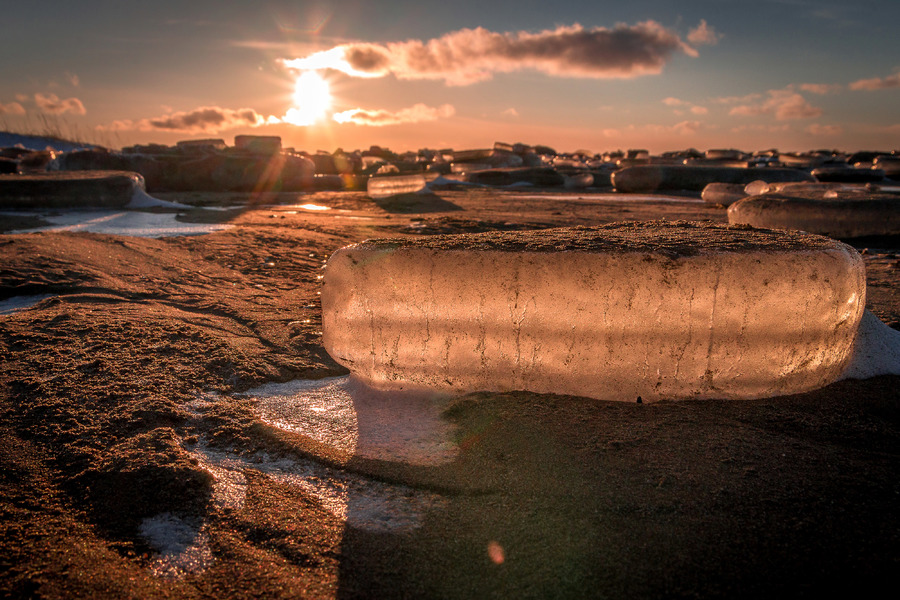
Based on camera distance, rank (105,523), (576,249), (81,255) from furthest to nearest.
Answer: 1. (81,255)
2. (576,249)
3. (105,523)

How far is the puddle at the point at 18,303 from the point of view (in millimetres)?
2943

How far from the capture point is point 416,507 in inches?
59.7

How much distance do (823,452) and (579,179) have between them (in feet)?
52.6

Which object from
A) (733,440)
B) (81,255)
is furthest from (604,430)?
(81,255)

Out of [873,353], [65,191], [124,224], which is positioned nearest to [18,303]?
[124,224]

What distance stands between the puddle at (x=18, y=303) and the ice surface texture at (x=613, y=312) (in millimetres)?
2121

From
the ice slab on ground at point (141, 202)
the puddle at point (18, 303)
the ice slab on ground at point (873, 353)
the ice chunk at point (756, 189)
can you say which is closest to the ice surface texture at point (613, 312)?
the ice slab on ground at point (873, 353)

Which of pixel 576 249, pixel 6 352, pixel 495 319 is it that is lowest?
pixel 6 352

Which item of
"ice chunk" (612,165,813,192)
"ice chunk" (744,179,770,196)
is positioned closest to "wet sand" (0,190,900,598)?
"ice chunk" (744,179,770,196)

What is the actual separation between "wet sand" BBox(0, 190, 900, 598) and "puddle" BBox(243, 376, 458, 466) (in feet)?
0.18

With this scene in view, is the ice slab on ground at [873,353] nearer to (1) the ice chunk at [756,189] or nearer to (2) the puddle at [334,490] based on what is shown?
(2) the puddle at [334,490]

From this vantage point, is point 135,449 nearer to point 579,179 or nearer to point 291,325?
point 291,325

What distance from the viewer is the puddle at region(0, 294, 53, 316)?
294 cm

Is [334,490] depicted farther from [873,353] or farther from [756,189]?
[756,189]
